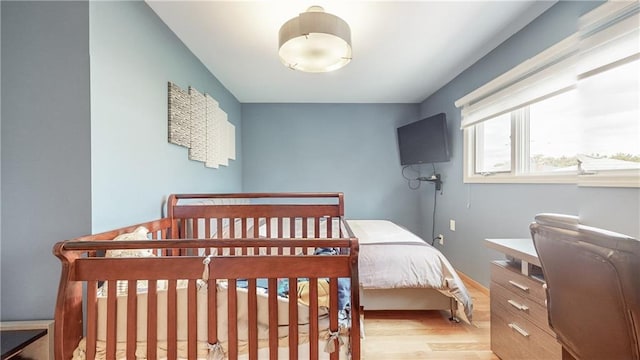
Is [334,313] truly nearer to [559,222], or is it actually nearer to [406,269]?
[559,222]

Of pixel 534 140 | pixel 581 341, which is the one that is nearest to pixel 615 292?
pixel 581 341

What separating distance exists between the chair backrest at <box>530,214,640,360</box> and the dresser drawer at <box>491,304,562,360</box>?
1.47ft

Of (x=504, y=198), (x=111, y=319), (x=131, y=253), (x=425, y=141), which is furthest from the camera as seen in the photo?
(x=425, y=141)

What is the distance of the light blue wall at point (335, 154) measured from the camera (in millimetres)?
4004

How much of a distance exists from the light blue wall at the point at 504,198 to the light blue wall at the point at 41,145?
263 cm

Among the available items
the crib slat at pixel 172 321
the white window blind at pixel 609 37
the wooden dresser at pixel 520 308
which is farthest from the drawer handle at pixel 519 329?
the crib slat at pixel 172 321

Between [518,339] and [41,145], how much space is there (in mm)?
2662

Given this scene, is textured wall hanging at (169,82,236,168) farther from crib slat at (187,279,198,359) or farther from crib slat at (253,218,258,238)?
crib slat at (187,279,198,359)

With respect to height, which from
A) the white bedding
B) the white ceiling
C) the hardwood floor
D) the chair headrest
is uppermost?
the white ceiling

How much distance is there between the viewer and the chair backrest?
25.0 inches

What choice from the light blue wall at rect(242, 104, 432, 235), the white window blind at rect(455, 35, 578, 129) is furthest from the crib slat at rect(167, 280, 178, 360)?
the light blue wall at rect(242, 104, 432, 235)

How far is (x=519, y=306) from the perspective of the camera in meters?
1.42

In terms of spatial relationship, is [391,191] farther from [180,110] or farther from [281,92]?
[180,110]

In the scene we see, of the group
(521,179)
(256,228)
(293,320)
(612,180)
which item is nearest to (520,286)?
(612,180)
